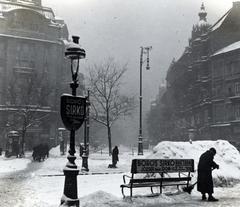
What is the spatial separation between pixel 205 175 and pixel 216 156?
628 cm

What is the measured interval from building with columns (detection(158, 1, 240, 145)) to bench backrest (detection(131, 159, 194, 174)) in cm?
4333

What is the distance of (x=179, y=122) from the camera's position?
2817 inches

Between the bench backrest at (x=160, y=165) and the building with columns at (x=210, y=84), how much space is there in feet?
142

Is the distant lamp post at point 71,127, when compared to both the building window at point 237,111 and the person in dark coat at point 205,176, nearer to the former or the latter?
the person in dark coat at point 205,176

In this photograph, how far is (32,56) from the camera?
62.7 metres

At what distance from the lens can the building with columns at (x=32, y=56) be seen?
192 feet

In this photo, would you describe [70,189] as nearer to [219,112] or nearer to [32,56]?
[219,112]

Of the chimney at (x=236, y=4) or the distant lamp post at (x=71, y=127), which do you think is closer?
the distant lamp post at (x=71, y=127)

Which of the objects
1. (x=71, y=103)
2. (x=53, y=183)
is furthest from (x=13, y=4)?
(x=71, y=103)

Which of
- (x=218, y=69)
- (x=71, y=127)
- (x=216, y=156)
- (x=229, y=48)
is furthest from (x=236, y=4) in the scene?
(x=71, y=127)

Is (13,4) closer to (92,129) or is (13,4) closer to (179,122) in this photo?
(92,129)

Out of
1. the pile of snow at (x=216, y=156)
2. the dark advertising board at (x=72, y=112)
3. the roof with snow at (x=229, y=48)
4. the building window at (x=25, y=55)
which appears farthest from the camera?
the roof with snow at (x=229, y=48)

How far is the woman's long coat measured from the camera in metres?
13.4

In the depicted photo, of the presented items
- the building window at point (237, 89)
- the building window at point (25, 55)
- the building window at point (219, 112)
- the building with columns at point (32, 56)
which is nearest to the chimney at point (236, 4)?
the building window at point (237, 89)
